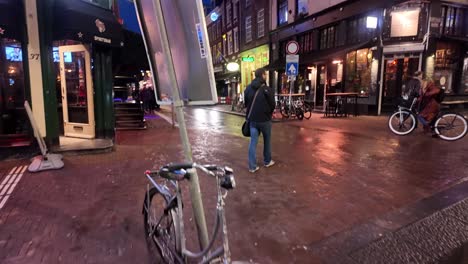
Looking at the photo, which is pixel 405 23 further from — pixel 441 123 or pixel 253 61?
pixel 253 61

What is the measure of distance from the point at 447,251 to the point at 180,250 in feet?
8.55

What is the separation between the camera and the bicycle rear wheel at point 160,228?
258cm

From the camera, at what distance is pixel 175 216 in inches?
97.7

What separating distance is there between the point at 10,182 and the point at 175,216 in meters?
4.37

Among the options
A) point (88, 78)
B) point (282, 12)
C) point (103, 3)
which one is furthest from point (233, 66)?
point (88, 78)

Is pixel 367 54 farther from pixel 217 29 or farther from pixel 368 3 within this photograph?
pixel 217 29

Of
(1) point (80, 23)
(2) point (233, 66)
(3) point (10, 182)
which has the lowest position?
(3) point (10, 182)

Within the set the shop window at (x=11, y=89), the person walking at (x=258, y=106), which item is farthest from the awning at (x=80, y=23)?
the person walking at (x=258, y=106)

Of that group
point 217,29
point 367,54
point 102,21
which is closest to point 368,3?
point 367,54

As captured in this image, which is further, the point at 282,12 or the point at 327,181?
the point at 282,12

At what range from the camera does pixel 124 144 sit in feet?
28.8

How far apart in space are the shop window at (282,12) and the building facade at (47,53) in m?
16.1

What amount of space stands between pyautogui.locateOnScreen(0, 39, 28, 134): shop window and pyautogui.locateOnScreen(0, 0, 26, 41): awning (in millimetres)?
664

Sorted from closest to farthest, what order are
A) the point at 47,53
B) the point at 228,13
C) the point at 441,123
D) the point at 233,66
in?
1. the point at 47,53
2. the point at 441,123
3. the point at 233,66
4. the point at 228,13
